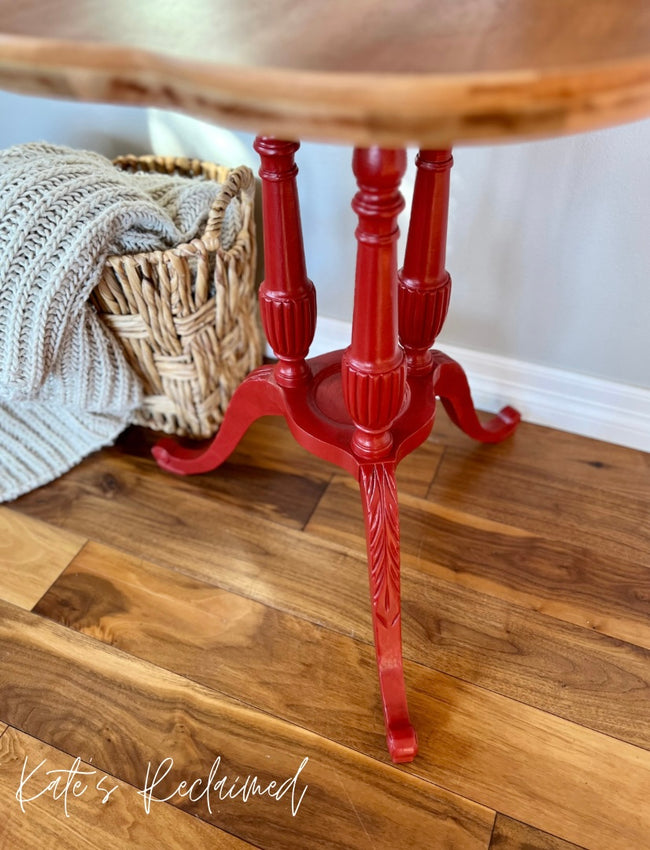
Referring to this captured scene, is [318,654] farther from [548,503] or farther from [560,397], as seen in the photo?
[560,397]

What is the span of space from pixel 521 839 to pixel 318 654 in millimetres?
298

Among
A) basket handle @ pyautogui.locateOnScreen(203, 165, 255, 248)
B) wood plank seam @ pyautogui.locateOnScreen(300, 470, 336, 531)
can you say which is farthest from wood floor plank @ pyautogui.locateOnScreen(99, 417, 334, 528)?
basket handle @ pyautogui.locateOnScreen(203, 165, 255, 248)

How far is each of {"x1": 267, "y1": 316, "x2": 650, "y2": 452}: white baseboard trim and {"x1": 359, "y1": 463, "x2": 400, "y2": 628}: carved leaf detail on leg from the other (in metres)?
0.43

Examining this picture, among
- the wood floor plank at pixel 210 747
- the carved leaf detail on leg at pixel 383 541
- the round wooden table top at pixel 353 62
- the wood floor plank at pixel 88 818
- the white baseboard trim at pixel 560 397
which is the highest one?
the round wooden table top at pixel 353 62

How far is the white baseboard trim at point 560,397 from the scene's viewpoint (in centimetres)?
107

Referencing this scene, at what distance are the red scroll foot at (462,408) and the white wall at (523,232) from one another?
0.11 m

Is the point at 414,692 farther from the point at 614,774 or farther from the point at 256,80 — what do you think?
the point at 256,80

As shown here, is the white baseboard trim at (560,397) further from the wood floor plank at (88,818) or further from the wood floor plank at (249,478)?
the wood floor plank at (88,818)

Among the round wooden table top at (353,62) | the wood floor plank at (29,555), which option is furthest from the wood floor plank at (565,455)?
the round wooden table top at (353,62)

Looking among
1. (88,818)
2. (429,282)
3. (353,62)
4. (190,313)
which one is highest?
(353,62)

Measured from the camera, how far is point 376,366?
68 cm

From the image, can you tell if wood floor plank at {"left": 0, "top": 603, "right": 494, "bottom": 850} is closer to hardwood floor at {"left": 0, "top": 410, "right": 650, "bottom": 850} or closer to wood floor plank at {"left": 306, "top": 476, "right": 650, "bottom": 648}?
hardwood floor at {"left": 0, "top": 410, "right": 650, "bottom": 850}

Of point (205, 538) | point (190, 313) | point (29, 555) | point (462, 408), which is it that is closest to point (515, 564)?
point (462, 408)

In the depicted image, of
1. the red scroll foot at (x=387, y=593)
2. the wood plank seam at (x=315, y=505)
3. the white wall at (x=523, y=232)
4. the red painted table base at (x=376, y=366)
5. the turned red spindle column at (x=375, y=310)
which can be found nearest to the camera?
the turned red spindle column at (x=375, y=310)
